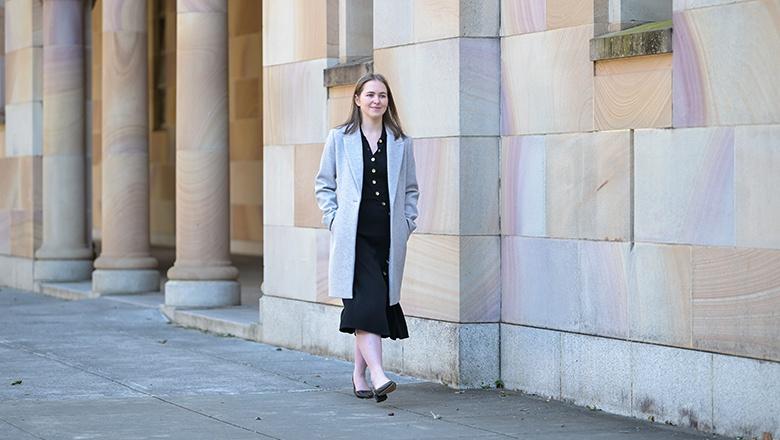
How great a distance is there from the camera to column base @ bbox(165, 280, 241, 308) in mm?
15141

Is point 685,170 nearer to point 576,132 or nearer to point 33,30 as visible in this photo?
point 576,132

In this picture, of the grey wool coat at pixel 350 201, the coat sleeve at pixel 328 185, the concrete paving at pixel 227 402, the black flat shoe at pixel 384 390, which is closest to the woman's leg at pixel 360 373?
the concrete paving at pixel 227 402

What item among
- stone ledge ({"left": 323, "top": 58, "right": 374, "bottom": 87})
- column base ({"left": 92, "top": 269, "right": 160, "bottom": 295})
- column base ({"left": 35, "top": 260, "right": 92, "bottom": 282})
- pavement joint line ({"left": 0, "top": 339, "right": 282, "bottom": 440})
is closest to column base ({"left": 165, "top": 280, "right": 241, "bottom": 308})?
pavement joint line ({"left": 0, "top": 339, "right": 282, "bottom": 440})

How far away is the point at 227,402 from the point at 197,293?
557 cm

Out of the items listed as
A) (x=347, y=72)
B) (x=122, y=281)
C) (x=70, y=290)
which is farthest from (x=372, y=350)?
(x=70, y=290)

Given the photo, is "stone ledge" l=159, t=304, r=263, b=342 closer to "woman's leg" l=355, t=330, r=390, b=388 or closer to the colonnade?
the colonnade

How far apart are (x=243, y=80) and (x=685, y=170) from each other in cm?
1746

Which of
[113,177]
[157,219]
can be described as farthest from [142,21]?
[157,219]

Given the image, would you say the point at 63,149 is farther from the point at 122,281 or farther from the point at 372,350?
the point at 372,350

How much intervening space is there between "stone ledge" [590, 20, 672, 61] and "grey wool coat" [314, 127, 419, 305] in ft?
4.26

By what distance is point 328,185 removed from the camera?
9484mm

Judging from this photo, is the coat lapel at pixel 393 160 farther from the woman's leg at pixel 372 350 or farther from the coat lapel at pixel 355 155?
the woman's leg at pixel 372 350

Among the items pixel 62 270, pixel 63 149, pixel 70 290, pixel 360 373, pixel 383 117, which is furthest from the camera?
pixel 62 270

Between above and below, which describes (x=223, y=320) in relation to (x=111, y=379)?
above
